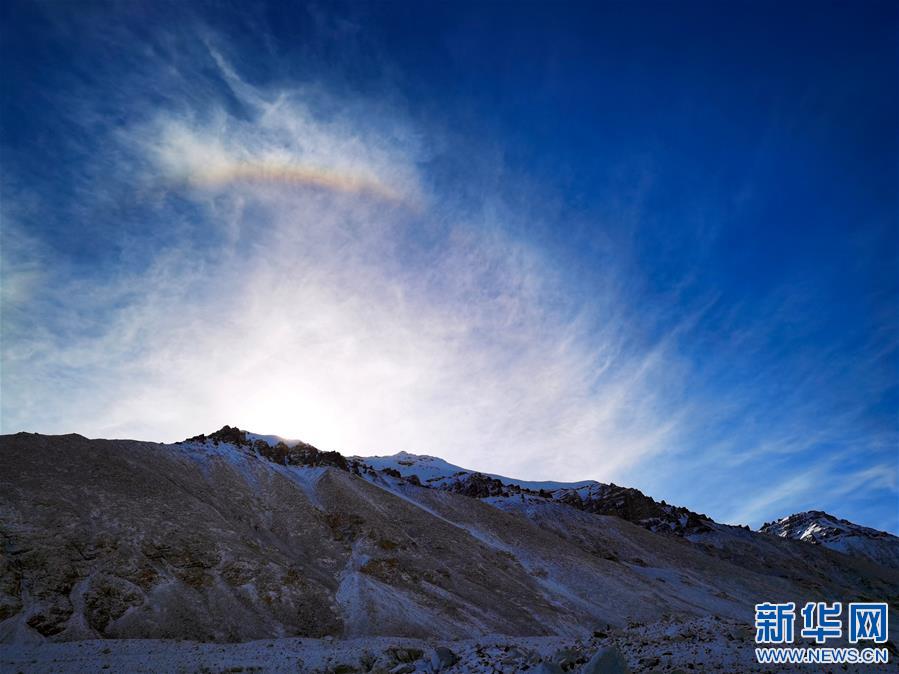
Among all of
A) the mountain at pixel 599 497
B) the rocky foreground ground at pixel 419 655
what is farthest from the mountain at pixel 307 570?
the mountain at pixel 599 497

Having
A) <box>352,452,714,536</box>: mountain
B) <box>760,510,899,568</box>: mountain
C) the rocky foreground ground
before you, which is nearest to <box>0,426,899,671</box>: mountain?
the rocky foreground ground

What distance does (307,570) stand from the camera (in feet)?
172

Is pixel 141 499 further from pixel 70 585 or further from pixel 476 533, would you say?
pixel 476 533

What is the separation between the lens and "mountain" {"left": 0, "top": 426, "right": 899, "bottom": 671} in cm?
3341

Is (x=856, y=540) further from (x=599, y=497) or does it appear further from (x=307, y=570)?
(x=307, y=570)

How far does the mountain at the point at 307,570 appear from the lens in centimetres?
3341

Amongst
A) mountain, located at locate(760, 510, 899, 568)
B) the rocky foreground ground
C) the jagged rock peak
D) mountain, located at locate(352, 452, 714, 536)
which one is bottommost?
the rocky foreground ground

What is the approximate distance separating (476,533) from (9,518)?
196 feet

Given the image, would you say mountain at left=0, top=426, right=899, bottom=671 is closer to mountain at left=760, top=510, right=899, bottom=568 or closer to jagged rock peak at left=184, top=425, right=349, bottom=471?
jagged rock peak at left=184, top=425, right=349, bottom=471

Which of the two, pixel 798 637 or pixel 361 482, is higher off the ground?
pixel 361 482

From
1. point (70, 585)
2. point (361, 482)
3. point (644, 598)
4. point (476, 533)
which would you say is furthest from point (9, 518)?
point (644, 598)

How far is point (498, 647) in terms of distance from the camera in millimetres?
25156

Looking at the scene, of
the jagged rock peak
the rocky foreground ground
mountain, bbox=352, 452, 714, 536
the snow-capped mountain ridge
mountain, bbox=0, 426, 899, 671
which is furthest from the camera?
mountain, bbox=352, 452, 714, 536

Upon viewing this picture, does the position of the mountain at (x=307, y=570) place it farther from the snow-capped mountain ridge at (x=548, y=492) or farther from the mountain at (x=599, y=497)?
the mountain at (x=599, y=497)
